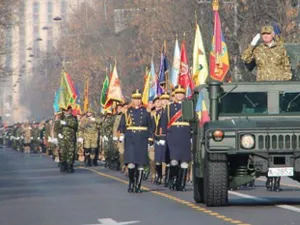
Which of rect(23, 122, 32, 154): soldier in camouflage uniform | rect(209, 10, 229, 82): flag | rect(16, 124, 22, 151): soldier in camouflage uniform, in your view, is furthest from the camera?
rect(16, 124, 22, 151): soldier in camouflage uniform

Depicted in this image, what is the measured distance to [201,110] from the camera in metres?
22.1

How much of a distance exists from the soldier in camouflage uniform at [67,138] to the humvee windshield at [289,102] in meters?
18.3

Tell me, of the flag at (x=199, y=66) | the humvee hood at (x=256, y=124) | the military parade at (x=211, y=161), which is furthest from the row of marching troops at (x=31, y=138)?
the humvee hood at (x=256, y=124)

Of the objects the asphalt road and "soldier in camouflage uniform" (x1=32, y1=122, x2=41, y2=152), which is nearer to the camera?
the asphalt road

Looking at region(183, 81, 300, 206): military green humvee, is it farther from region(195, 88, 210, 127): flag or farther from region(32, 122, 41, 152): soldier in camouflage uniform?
region(32, 122, 41, 152): soldier in camouflage uniform

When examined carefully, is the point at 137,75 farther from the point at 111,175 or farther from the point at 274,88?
the point at 274,88

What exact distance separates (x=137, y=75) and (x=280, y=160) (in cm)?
6774

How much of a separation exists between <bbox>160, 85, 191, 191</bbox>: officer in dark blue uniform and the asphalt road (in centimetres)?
34

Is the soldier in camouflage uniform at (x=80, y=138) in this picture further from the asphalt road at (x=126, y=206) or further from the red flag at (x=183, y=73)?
the asphalt road at (x=126, y=206)

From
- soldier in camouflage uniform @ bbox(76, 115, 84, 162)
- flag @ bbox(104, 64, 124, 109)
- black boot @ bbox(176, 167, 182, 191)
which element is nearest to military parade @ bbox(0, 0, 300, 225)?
black boot @ bbox(176, 167, 182, 191)

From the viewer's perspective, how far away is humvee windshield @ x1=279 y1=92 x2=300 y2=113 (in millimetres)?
21938

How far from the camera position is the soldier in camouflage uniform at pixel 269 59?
22.8m

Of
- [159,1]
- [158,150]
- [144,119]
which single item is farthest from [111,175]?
[159,1]

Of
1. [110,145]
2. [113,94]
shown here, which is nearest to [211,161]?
[110,145]
